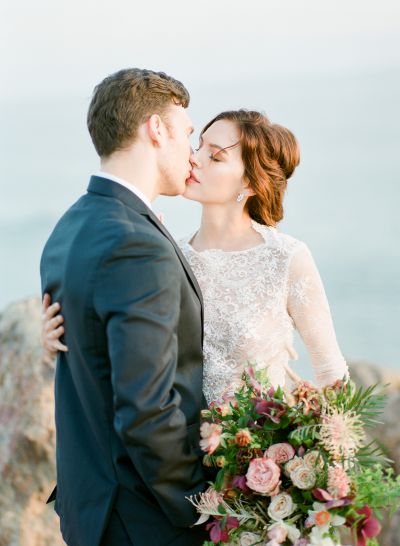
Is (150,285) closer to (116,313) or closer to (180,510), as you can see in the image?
(116,313)

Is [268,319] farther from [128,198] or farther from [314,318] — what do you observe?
[128,198]

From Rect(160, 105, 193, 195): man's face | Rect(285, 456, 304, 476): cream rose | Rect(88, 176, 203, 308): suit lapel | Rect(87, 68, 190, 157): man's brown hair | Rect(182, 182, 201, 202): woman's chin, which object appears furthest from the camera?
Rect(182, 182, 201, 202): woman's chin

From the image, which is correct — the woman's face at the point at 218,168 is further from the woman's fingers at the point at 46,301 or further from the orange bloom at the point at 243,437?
the orange bloom at the point at 243,437

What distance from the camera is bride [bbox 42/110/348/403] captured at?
356cm

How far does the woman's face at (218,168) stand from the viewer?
3.68m

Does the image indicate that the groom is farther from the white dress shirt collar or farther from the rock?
the rock

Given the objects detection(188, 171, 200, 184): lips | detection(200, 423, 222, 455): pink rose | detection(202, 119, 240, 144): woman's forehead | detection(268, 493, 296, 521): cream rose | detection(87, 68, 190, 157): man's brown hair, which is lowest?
detection(268, 493, 296, 521): cream rose

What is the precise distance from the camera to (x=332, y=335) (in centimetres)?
358

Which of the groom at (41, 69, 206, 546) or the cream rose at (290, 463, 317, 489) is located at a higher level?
the groom at (41, 69, 206, 546)

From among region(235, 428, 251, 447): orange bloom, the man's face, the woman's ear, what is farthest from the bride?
region(235, 428, 251, 447): orange bloom

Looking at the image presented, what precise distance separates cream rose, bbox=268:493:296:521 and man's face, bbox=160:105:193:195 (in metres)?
1.16

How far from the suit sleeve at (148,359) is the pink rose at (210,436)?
61 mm

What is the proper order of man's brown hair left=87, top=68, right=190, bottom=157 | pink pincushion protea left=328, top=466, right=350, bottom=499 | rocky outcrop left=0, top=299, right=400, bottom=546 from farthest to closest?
rocky outcrop left=0, top=299, right=400, bottom=546, man's brown hair left=87, top=68, right=190, bottom=157, pink pincushion protea left=328, top=466, right=350, bottom=499

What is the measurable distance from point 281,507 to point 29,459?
9.53ft
